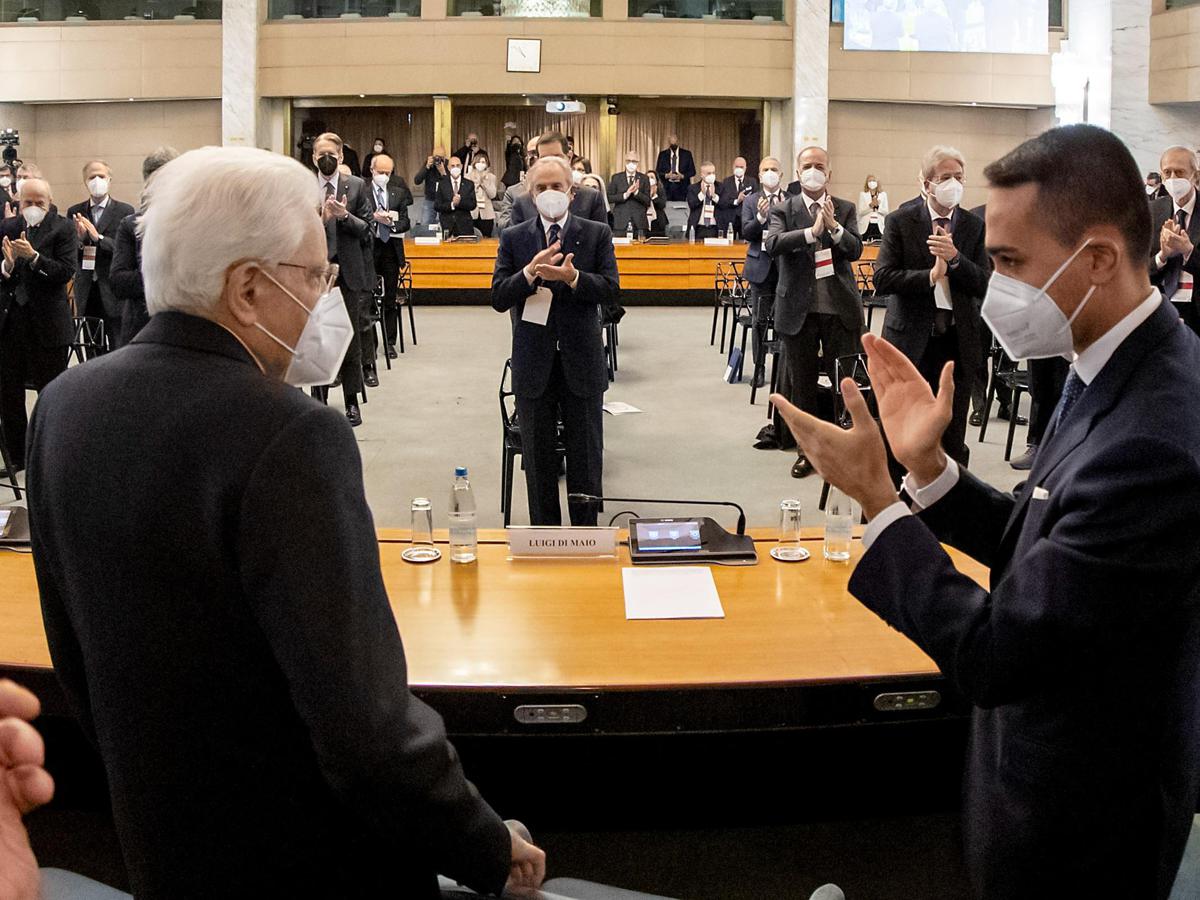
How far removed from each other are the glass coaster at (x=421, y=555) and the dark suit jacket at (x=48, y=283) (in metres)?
4.28

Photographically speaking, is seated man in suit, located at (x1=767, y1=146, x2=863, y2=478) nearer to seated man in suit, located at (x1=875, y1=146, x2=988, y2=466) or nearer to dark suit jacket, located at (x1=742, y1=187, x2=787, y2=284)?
seated man in suit, located at (x1=875, y1=146, x2=988, y2=466)

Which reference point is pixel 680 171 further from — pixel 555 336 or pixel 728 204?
pixel 555 336

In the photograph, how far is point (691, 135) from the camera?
22547mm

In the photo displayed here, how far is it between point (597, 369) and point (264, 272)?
3764 mm

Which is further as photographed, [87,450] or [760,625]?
[760,625]

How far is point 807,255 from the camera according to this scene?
21.9 feet

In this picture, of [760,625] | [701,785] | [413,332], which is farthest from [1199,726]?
[413,332]

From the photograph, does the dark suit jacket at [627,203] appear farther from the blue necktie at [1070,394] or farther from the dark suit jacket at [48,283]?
the blue necktie at [1070,394]

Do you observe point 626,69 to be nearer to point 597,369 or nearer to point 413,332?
A: point 413,332

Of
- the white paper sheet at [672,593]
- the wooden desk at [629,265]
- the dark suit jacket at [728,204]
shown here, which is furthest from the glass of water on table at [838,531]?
the dark suit jacket at [728,204]

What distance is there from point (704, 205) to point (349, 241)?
10.4 m

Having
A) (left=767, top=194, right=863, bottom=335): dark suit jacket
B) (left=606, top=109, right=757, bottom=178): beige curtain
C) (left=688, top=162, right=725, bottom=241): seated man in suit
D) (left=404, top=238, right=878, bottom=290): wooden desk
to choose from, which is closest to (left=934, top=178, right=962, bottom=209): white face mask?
(left=767, top=194, right=863, bottom=335): dark suit jacket

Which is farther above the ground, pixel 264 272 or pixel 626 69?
pixel 626 69

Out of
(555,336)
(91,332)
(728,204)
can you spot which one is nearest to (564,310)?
(555,336)
